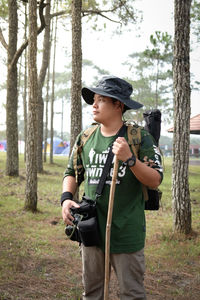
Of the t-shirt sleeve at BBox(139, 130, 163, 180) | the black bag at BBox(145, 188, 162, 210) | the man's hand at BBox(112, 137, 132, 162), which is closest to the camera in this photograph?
the man's hand at BBox(112, 137, 132, 162)

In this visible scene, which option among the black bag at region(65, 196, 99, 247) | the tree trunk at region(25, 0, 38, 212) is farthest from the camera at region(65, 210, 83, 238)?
the tree trunk at region(25, 0, 38, 212)

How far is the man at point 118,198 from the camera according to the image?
2404 mm

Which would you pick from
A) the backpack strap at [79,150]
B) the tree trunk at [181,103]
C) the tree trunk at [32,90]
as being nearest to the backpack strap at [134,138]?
the backpack strap at [79,150]

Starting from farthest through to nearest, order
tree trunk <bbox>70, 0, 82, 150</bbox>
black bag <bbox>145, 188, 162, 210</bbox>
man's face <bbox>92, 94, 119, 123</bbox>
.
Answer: tree trunk <bbox>70, 0, 82, 150</bbox> → black bag <bbox>145, 188, 162, 210</bbox> → man's face <bbox>92, 94, 119, 123</bbox>

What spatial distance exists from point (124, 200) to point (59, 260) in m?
3.53

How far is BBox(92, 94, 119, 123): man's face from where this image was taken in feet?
8.20

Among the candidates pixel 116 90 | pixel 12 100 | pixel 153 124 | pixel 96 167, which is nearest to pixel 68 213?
pixel 96 167

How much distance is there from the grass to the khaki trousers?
1.76 meters

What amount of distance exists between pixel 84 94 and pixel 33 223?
18.5 ft

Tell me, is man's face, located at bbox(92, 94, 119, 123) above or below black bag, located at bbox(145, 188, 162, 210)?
above

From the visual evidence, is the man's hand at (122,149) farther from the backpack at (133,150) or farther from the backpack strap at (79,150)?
the backpack strap at (79,150)

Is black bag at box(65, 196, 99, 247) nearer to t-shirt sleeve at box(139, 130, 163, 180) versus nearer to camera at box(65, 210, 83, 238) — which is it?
camera at box(65, 210, 83, 238)

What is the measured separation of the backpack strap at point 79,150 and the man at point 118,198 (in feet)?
0.27

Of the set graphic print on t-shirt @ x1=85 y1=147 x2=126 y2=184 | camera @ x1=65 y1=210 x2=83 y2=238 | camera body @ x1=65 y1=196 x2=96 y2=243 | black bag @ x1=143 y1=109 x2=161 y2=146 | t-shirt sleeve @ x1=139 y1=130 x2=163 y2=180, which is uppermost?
black bag @ x1=143 y1=109 x2=161 y2=146
